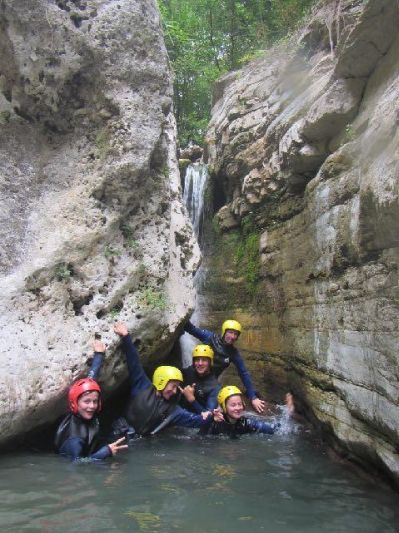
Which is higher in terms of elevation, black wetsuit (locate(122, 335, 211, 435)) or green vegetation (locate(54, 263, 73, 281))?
green vegetation (locate(54, 263, 73, 281))

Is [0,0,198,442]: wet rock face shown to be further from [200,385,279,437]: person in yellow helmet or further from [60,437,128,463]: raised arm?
[200,385,279,437]: person in yellow helmet

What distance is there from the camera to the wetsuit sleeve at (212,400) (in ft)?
25.4

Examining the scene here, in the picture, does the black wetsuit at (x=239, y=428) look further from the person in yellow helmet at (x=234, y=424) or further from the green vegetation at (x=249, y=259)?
A: the green vegetation at (x=249, y=259)

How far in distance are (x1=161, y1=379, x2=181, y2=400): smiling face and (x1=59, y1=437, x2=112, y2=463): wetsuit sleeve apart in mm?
1492

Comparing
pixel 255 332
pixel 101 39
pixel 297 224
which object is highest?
pixel 101 39

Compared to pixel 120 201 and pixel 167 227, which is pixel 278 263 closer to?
pixel 167 227

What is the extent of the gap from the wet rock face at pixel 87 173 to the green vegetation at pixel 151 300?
0.02 m

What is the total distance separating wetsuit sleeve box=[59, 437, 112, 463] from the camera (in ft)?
18.5

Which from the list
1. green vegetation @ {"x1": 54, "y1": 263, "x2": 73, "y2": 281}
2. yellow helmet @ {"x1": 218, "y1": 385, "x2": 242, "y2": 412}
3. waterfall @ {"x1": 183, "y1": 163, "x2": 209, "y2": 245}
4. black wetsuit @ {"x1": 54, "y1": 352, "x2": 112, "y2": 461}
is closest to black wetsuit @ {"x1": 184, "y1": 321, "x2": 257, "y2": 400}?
yellow helmet @ {"x1": 218, "y1": 385, "x2": 242, "y2": 412}

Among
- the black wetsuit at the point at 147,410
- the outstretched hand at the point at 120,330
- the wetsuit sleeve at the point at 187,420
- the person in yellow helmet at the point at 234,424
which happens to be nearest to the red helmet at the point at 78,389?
the outstretched hand at the point at 120,330

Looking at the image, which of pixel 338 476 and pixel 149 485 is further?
pixel 338 476

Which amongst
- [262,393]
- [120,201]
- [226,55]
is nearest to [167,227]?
[120,201]

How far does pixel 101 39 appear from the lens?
7.31 meters

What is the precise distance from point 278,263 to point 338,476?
4.29 meters
